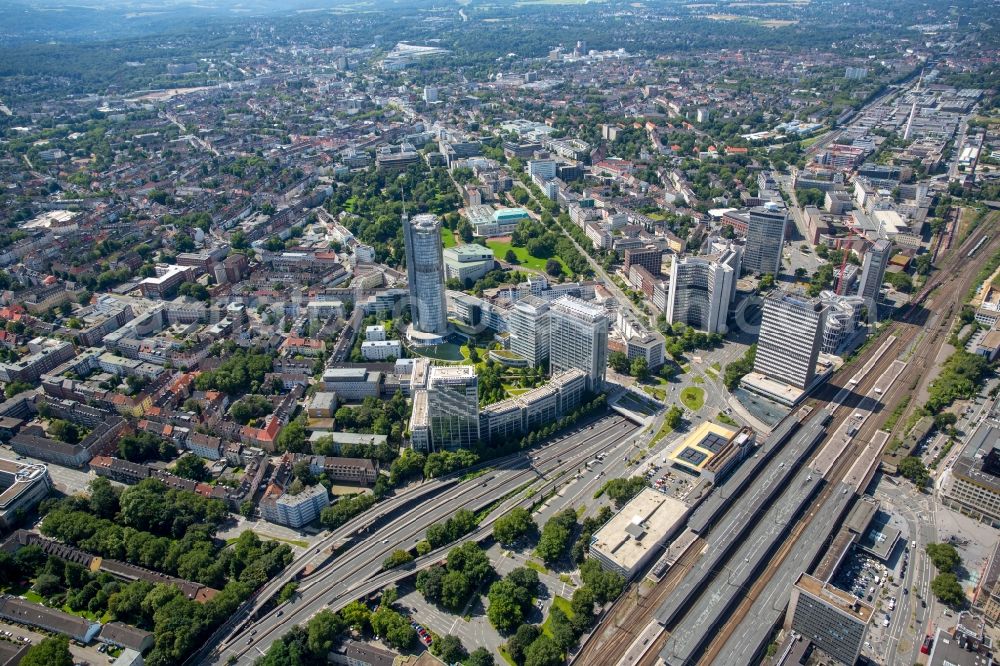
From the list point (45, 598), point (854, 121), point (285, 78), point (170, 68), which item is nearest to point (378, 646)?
point (45, 598)

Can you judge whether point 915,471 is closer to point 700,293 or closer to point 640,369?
point 640,369

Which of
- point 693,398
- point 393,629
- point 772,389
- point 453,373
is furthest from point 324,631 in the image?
point 772,389

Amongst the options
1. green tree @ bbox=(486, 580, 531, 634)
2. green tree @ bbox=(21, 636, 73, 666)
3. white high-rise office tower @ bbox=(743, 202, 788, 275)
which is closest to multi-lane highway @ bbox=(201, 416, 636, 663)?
green tree @ bbox=(486, 580, 531, 634)

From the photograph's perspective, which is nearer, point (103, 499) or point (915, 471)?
point (103, 499)

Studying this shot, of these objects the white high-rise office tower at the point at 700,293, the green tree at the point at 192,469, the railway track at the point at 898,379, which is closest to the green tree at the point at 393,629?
the railway track at the point at 898,379

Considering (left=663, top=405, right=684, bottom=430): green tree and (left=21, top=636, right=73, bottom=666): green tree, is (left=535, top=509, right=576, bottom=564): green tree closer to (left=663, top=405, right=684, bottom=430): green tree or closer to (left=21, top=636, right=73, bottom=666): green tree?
(left=663, top=405, right=684, bottom=430): green tree

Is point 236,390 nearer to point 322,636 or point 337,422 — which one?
point 337,422
